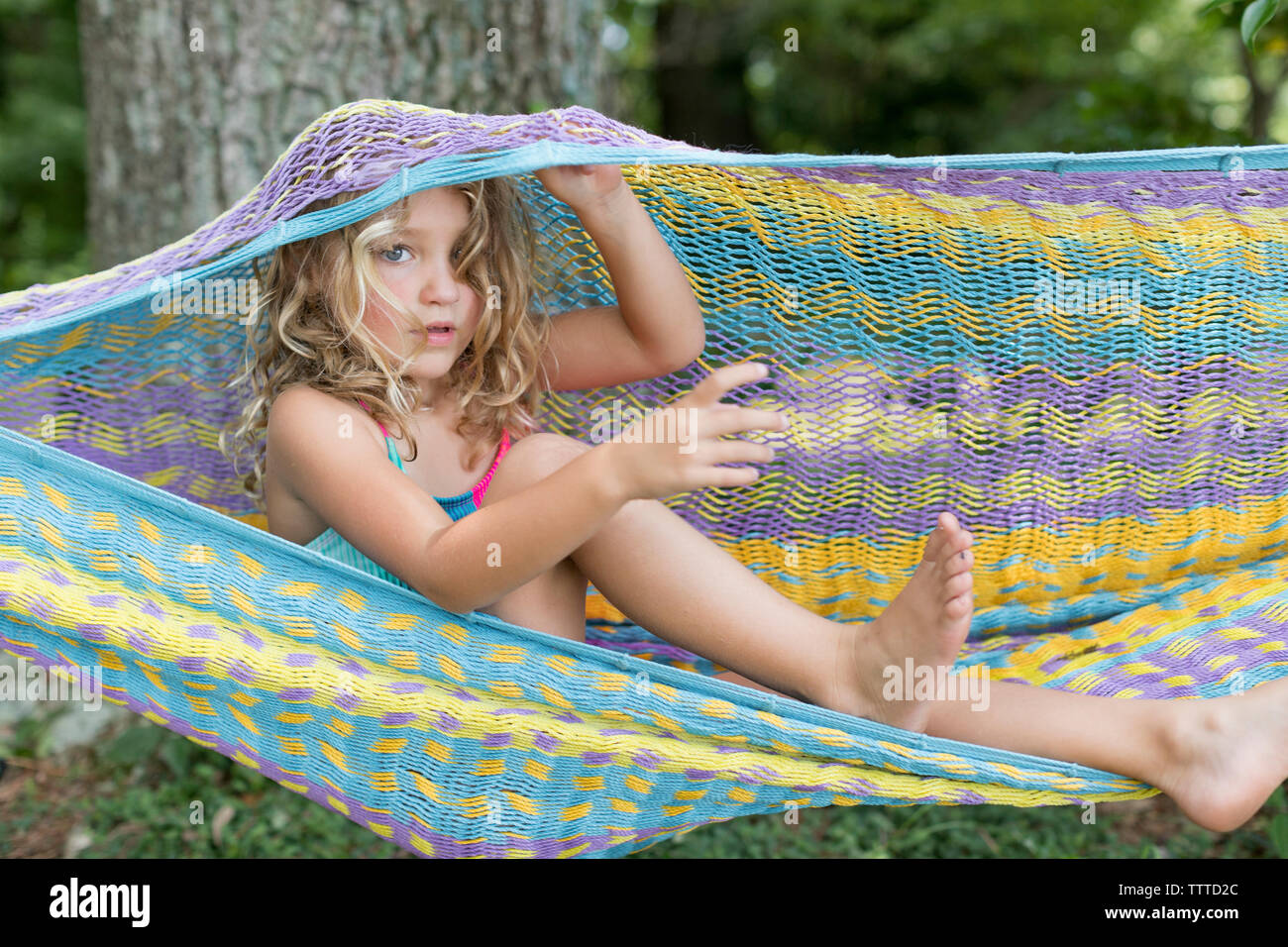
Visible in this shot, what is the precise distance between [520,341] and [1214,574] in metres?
1.04

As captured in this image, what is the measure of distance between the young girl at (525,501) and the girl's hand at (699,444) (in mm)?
96

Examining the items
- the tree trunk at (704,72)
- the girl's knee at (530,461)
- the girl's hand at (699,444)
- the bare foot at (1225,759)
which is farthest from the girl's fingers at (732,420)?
the tree trunk at (704,72)

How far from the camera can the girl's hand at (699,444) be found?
3.33 ft

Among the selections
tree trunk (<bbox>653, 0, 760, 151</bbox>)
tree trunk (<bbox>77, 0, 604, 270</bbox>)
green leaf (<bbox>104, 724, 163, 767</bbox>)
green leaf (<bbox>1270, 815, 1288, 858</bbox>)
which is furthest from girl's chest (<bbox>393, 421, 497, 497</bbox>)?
tree trunk (<bbox>653, 0, 760, 151</bbox>)

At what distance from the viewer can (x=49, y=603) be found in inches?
47.2

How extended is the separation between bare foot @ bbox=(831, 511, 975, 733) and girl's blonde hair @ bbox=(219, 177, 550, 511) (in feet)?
1.83

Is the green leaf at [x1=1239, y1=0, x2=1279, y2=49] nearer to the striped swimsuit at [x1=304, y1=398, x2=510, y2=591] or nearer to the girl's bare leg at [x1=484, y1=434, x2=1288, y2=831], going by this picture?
the girl's bare leg at [x1=484, y1=434, x2=1288, y2=831]

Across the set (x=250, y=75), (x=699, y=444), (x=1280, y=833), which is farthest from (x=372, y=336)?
(x=1280, y=833)

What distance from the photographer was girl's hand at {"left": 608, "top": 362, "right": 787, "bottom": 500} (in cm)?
101

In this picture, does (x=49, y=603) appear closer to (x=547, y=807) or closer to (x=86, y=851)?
(x=547, y=807)

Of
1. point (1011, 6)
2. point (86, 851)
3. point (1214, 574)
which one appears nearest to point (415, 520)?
point (86, 851)

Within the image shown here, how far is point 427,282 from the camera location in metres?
1.36

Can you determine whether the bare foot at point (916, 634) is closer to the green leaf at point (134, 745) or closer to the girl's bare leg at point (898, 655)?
the girl's bare leg at point (898, 655)

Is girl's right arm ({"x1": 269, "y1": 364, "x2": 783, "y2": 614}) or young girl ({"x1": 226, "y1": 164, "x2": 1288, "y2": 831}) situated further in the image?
young girl ({"x1": 226, "y1": 164, "x2": 1288, "y2": 831})
